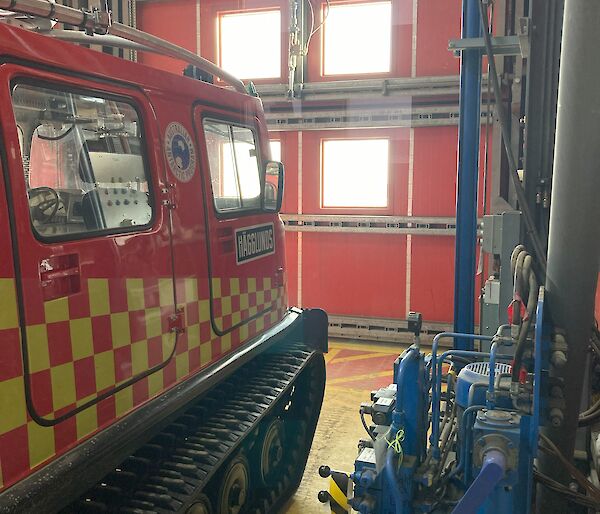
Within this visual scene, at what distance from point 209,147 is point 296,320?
1618 mm

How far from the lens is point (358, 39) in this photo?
28.3 ft

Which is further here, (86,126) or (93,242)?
(86,126)

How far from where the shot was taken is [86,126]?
8.77ft

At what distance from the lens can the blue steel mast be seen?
16.5ft

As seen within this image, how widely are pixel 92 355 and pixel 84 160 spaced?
0.89 m

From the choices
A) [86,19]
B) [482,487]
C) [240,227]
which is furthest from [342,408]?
[86,19]

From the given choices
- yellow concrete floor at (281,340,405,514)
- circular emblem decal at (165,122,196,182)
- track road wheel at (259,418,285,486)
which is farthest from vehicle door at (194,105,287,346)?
yellow concrete floor at (281,340,405,514)

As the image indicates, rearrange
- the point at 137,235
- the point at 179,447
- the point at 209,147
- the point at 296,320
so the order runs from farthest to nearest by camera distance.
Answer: the point at 296,320 < the point at 209,147 < the point at 179,447 < the point at 137,235

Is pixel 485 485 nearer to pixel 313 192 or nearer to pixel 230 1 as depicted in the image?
pixel 313 192

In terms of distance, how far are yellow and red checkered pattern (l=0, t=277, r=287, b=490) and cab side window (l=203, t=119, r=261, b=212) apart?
571mm

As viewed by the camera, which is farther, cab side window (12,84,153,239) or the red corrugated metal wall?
the red corrugated metal wall

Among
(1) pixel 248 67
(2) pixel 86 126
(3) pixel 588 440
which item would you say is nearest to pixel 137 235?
(2) pixel 86 126

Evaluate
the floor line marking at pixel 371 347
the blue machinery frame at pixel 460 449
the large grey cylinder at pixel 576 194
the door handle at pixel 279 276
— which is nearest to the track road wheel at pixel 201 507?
the blue machinery frame at pixel 460 449

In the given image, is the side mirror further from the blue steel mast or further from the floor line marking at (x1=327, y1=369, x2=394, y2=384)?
the floor line marking at (x1=327, y1=369, x2=394, y2=384)
